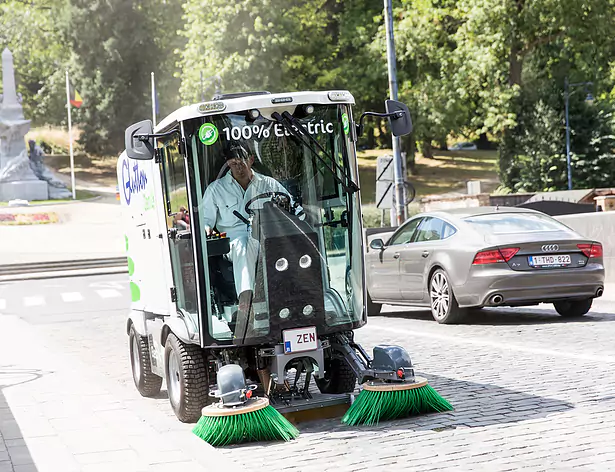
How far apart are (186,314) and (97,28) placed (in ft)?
248

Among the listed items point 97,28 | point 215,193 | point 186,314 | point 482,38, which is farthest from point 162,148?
point 97,28

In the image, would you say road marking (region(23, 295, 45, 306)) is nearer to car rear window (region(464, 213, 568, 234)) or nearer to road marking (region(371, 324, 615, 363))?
road marking (region(371, 324, 615, 363))

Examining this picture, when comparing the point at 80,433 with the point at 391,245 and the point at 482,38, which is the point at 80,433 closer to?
the point at 391,245

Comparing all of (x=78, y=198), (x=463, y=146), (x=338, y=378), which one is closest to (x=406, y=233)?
(x=338, y=378)

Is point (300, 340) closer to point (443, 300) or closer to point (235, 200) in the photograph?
point (235, 200)

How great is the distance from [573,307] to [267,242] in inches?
287

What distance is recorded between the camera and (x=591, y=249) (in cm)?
1298

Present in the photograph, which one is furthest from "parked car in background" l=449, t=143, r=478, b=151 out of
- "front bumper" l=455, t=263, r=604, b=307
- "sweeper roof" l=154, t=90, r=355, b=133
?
"sweeper roof" l=154, t=90, r=355, b=133

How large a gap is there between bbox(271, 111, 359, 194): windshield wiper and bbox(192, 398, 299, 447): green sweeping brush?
1.78m

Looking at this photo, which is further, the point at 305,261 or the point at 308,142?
the point at 308,142

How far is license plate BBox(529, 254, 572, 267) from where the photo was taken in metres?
12.7

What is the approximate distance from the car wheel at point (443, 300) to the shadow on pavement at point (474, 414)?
517 cm

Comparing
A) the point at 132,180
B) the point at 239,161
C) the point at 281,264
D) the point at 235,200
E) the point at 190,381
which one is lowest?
the point at 190,381

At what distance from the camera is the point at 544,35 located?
153 ft
